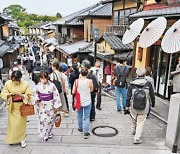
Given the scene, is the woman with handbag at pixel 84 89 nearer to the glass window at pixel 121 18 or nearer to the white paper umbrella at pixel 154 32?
the white paper umbrella at pixel 154 32

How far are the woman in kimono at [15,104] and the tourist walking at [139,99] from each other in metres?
2.43

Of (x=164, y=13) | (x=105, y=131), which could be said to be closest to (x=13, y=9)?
(x=164, y=13)

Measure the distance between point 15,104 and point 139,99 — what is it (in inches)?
113

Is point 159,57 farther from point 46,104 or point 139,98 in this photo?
point 46,104

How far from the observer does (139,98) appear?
471 centimetres

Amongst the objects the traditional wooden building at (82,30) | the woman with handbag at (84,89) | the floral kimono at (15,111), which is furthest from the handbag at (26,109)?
the traditional wooden building at (82,30)

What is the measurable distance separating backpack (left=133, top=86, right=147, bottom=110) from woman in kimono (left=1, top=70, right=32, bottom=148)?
2.46 metres

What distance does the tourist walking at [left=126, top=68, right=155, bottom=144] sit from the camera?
4.73m

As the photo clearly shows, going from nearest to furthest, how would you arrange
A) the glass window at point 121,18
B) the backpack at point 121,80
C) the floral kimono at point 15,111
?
1. the floral kimono at point 15,111
2. the backpack at point 121,80
3. the glass window at point 121,18

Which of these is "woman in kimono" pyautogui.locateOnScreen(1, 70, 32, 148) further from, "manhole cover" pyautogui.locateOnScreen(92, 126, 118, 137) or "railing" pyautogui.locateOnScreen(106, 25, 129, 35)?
"railing" pyautogui.locateOnScreen(106, 25, 129, 35)

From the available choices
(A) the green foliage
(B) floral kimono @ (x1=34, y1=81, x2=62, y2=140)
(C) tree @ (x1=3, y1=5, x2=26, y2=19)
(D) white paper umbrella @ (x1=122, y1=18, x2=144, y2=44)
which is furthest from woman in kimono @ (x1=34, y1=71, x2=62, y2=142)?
(C) tree @ (x1=3, y1=5, x2=26, y2=19)

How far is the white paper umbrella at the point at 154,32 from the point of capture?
6.43 m

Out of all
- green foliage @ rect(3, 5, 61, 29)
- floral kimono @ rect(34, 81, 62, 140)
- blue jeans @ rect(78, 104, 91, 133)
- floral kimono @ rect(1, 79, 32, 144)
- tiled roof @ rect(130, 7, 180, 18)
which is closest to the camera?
floral kimono @ rect(1, 79, 32, 144)

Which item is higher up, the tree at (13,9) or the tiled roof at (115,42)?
the tree at (13,9)
